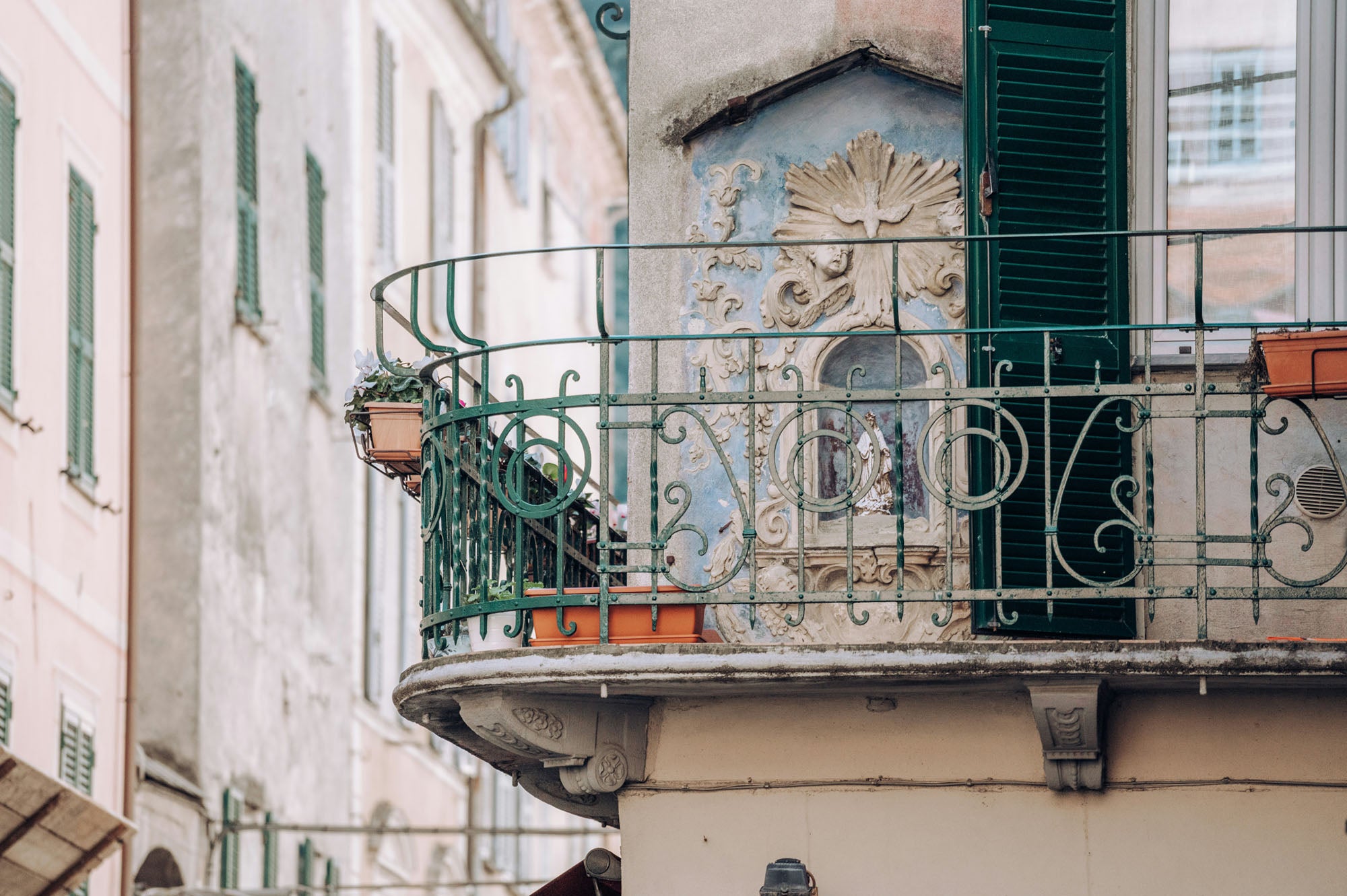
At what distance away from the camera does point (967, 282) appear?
907 centimetres

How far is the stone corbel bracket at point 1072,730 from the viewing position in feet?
27.2

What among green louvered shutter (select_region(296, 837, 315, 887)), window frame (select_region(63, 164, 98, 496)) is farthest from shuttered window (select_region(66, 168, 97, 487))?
green louvered shutter (select_region(296, 837, 315, 887))

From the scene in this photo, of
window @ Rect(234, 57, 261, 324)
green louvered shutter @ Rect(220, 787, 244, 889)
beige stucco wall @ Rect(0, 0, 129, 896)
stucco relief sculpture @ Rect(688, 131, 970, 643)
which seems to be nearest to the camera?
stucco relief sculpture @ Rect(688, 131, 970, 643)

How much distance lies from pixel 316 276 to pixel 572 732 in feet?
37.8

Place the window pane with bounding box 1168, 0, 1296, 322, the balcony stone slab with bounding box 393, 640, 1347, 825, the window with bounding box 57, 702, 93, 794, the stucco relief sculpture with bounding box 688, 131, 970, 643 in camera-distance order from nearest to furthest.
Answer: the balcony stone slab with bounding box 393, 640, 1347, 825
the stucco relief sculpture with bounding box 688, 131, 970, 643
the window pane with bounding box 1168, 0, 1296, 322
the window with bounding box 57, 702, 93, 794

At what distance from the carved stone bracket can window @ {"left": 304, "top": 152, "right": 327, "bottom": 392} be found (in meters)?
11.0

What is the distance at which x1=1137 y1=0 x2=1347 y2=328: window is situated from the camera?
9.16 metres

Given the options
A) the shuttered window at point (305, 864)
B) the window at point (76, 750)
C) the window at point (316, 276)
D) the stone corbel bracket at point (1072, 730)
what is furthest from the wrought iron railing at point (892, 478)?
the window at point (316, 276)

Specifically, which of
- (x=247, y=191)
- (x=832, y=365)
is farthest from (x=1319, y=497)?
(x=247, y=191)

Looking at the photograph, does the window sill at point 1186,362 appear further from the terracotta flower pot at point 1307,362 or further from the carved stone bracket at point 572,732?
the carved stone bracket at point 572,732

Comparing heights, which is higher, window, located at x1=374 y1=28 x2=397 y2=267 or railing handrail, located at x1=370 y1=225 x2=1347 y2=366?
window, located at x1=374 y1=28 x2=397 y2=267

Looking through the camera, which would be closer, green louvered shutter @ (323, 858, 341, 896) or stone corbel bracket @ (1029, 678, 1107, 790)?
stone corbel bracket @ (1029, 678, 1107, 790)

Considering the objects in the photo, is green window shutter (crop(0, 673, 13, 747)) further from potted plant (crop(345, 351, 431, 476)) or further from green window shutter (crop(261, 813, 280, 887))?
potted plant (crop(345, 351, 431, 476))

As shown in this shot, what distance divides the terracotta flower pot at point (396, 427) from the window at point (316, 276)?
34.0 ft
